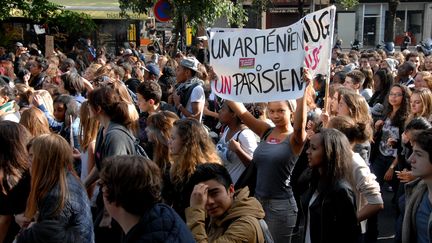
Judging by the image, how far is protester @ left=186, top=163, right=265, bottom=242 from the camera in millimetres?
3033

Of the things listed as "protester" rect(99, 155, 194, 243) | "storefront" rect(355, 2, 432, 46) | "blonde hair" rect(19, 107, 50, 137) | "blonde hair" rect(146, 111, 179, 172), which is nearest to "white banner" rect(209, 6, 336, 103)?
"blonde hair" rect(146, 111, 179, 172)

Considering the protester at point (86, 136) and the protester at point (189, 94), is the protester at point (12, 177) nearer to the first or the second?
the protester at point (86, 136)

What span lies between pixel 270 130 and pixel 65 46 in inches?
642

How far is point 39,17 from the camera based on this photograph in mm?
15273

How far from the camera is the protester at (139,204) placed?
2686 mm

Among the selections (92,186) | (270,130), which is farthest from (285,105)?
(92,186)

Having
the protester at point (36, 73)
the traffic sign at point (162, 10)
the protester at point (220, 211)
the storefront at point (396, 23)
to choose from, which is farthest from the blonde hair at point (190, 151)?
the storefront at point (396, 23)

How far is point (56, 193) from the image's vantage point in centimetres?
348

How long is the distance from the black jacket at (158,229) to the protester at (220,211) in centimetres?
30

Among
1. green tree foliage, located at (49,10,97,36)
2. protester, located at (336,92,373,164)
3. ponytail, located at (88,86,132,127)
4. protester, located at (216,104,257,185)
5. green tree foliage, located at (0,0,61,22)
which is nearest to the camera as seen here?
ponytail, located at (88,86,132,127)

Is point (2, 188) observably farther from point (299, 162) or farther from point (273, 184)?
point (299, 162)

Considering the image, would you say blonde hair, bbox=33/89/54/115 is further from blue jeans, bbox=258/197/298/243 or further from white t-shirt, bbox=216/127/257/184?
blue jeans, bbox=258/197/298/243

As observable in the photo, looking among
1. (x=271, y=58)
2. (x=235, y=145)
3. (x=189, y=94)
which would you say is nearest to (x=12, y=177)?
(x=235, y=145)

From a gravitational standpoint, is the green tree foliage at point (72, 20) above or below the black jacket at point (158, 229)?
above
